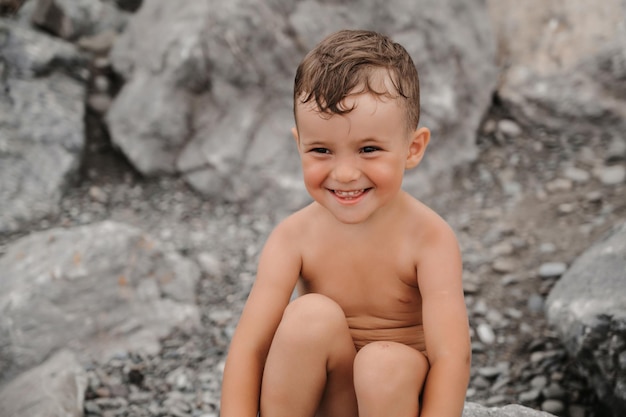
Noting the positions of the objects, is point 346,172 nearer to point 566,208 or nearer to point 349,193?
point 349,193

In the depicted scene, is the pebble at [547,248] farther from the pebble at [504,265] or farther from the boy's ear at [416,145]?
the boy's ear at [416,145]

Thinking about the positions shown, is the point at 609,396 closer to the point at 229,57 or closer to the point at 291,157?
the point at 291,157

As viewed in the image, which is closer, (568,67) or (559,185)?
(559,185)

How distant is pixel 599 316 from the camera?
8.54ft

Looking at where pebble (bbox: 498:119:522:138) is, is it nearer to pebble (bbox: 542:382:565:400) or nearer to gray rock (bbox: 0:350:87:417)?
pebble (bbox: 542:382:565:400)

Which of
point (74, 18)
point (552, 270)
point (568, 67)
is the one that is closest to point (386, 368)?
point (552, 270)

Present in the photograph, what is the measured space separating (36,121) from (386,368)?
138 inches

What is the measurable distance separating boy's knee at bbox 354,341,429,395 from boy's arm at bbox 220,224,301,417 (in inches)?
13.8

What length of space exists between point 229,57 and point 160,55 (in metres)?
0.52

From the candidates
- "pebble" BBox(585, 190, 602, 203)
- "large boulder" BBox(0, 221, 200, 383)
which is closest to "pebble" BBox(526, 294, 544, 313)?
"pebble" BBox(585, 190, 602, 203)

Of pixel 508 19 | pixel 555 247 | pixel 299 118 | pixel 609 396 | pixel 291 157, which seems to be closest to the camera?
pixel 299 118

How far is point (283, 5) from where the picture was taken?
15.0 ft

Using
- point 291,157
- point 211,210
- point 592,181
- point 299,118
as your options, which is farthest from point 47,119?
point 592,181

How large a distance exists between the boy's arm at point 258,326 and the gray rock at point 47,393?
0.87 m
